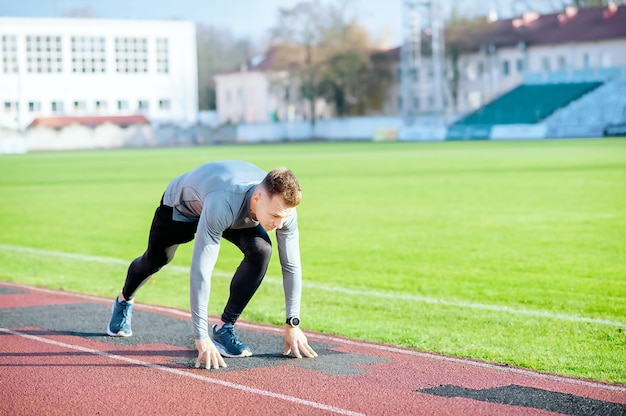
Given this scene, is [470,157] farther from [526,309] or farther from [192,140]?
[192,140]

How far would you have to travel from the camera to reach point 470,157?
39875mm

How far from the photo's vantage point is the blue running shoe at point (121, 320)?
822 centimetres

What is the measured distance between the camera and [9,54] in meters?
87.2

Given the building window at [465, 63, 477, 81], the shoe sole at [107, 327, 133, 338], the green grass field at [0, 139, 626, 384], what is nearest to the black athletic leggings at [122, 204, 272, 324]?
the shoe sole at [107, 327, 133, 338]

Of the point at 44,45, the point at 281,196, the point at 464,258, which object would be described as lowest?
the point at 464,258

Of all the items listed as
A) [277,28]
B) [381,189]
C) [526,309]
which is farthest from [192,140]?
[526,309]

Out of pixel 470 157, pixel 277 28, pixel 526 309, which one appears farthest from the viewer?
pixel 277 28

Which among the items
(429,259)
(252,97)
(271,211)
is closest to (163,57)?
(252,97)

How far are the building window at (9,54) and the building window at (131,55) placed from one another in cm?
1140

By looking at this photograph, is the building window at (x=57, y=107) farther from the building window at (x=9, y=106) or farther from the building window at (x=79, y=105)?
the building window at (x=9, y=106)

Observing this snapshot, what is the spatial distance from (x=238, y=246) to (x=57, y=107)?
9137cm

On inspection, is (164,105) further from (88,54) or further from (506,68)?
(506,68)

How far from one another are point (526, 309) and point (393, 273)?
2.75 meters

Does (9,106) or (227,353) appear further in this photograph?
(9,106)
